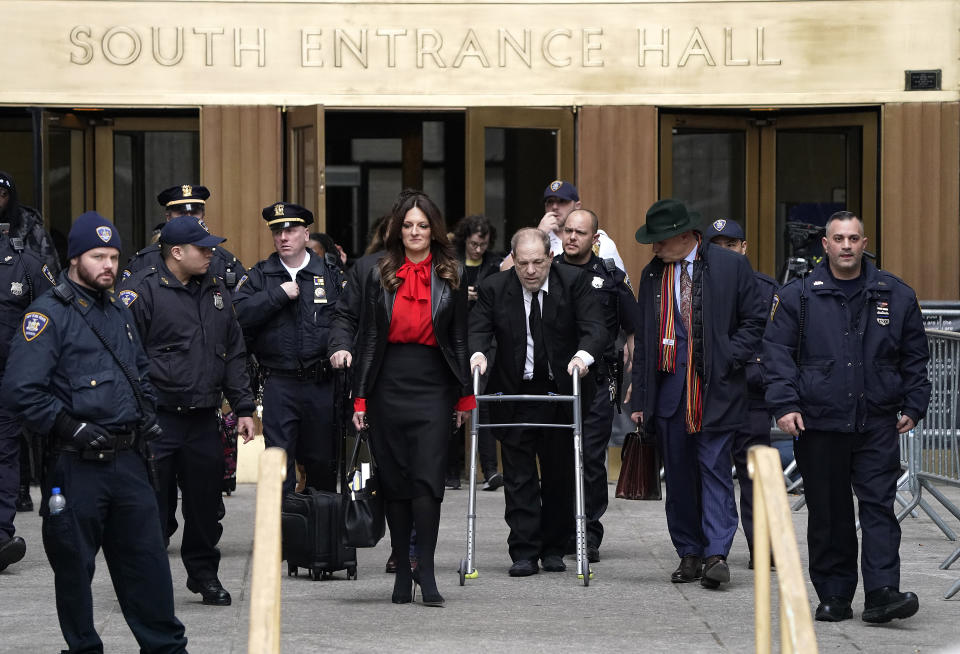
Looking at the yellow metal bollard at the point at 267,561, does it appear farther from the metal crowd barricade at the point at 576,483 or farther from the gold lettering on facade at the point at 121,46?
the gold lettering on facade at the point at 121,46

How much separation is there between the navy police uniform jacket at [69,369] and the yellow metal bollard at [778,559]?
2732mm

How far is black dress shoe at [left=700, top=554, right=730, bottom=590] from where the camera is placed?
909cm

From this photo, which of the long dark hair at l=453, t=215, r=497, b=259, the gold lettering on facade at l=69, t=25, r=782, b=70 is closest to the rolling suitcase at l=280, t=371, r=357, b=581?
the long dark hair at l=453, t=215, r=497, b=259

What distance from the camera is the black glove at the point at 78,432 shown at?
6719mm

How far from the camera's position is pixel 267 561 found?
5121mm

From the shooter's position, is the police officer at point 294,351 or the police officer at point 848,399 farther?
the police officer at point 294,351

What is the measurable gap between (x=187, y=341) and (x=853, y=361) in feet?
11.2

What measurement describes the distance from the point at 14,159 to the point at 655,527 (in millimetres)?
7272

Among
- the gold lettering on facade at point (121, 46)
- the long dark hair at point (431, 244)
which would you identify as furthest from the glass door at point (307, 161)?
the long dark hair at point (431, 244)

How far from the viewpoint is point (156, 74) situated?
13742 mm

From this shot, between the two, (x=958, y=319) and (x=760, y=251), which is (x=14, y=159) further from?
(x=958, y=319)

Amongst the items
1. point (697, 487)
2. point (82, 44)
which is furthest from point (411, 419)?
point (82, 44)

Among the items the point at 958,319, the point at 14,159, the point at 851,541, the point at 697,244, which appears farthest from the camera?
the point at 14,159

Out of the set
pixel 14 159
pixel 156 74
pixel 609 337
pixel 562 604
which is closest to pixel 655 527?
pixel 609 337
